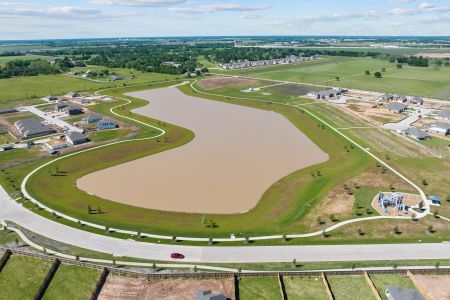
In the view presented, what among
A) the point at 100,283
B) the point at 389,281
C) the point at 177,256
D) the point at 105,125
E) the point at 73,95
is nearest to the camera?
the point at 100,283

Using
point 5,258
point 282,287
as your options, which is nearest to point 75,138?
point 5,258

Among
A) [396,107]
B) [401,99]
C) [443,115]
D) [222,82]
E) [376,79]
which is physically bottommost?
[443,115]

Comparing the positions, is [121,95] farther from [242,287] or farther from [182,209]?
[242,287]

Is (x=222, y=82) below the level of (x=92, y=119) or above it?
above

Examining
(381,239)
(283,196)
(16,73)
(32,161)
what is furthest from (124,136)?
(16,73)

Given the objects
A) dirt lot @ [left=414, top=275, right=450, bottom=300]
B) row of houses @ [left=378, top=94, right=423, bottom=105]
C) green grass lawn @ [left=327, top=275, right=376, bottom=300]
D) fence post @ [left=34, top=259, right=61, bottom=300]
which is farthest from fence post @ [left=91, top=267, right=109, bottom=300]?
row of houses @ [left=378, top=94, right=423, bottom=105]

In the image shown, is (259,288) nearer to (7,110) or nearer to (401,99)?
(401,99)

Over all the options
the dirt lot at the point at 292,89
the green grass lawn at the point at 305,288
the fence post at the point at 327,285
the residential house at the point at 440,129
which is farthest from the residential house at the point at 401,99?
the green grass lawn at the point at 305,288
